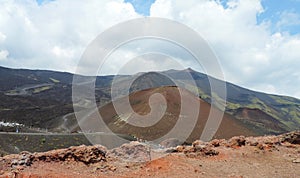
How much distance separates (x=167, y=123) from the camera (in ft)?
198

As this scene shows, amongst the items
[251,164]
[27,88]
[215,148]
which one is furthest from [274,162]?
[27,88]

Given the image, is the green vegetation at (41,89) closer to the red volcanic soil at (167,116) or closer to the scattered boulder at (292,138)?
the red volcanic soil at (167,116)

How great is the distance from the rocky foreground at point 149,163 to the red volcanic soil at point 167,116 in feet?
112

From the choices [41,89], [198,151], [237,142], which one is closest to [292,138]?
[237,142]

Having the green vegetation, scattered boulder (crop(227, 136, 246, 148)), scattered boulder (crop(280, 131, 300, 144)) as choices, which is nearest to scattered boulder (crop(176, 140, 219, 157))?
scattered boulder (crop(227, 136, 246, 148))

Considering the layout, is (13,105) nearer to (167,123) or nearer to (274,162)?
(167,123)

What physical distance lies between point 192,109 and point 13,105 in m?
67.3

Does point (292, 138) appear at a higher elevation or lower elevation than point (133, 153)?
higher

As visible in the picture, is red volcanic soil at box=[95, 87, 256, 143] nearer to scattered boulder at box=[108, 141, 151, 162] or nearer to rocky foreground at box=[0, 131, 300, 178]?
rocky foreground at box=[0, 131, 300, 178]

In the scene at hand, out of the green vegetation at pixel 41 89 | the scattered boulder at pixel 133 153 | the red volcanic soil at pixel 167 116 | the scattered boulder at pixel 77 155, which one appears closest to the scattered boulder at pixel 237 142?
the scattered boulder at pixel 133 153

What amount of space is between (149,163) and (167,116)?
4718cm

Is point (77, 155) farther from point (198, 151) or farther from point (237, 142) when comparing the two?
point (237, 142)

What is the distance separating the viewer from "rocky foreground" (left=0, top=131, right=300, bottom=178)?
52.5 feet

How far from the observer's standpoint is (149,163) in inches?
673
